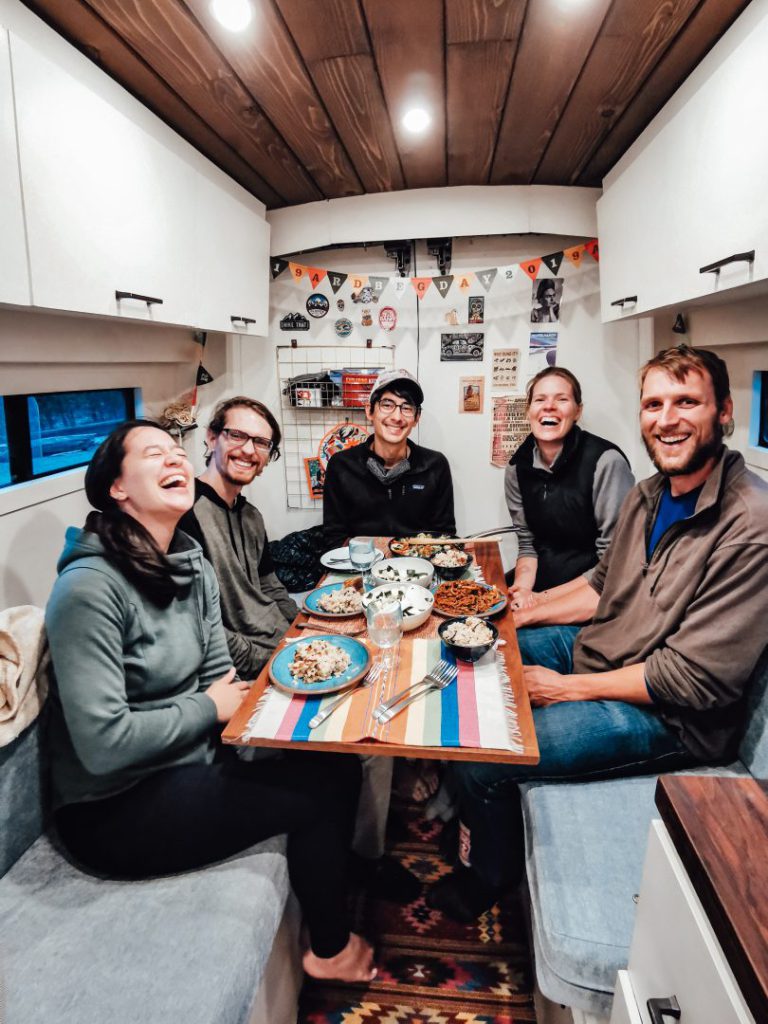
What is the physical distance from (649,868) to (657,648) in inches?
31.2

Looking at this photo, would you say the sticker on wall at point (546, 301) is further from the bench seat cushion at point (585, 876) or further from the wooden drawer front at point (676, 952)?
the wooden drawer front at point (676, 952)

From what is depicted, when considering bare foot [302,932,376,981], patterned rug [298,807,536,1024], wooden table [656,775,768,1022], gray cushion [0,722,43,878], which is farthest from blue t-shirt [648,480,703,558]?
gray cushion [0,722,43,878]

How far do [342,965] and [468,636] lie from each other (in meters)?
0.88

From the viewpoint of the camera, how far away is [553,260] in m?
2.71

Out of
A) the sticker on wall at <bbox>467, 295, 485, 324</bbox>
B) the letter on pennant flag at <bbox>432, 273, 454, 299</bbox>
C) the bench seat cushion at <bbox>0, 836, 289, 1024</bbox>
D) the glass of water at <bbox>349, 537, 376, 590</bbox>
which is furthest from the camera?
the sticker on wall at <bbox>467, 295, 485, 324</bbox>

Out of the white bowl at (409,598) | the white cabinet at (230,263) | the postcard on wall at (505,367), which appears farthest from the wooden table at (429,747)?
the postcard on wall at (505,367)

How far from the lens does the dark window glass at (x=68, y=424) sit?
6.22 ft

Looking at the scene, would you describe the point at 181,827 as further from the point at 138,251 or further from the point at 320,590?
the point at 138,251

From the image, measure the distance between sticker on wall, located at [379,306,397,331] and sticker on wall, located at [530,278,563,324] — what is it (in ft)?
2.48

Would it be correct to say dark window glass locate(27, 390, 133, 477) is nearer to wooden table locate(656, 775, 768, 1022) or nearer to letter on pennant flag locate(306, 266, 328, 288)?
letter on pennant flag locate(306, 266, 328, 288)

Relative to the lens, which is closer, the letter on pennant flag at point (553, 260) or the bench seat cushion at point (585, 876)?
the bench seat cushion at point (585, 876)

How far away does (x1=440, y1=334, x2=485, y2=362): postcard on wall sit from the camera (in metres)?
2.96

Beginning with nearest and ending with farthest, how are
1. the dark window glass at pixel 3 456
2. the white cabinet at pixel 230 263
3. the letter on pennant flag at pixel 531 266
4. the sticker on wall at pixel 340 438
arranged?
the dark window glass at pixel 3 456, the white cabinet at pixel 230 263, the letter on pennant flag at pixel 531 266, the sticker on wall at pixel 340 438

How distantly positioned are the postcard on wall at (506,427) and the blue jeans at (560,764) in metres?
1.86
